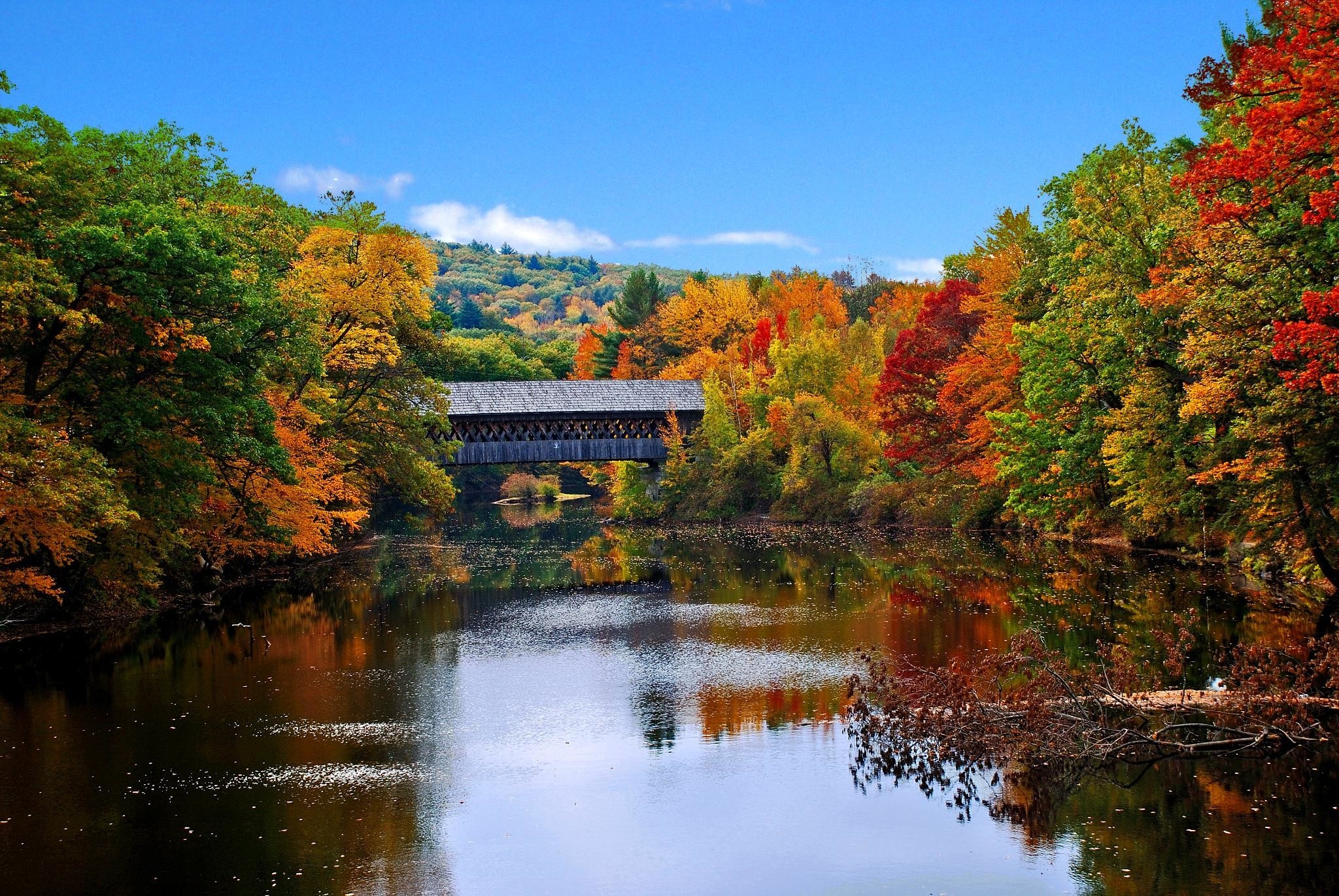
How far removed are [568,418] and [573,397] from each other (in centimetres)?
96

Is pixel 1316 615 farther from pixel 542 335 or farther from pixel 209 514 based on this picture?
pixel 542 335

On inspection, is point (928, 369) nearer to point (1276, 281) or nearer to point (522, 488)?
point (1276, 281)

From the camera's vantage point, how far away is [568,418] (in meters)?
48.6

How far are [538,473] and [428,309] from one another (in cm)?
4229

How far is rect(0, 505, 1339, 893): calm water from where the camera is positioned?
29.4 feet

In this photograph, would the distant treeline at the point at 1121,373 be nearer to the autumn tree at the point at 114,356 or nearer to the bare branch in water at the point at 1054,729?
the bare branch in water at the point at 1054,729

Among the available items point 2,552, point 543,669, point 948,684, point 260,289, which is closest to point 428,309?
point 260,289

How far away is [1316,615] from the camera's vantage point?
59.9 ft

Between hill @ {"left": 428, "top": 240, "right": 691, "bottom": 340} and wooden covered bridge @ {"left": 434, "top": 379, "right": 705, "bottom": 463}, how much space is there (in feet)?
227

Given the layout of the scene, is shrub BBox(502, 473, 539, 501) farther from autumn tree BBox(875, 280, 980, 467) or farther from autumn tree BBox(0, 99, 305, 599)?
autumn tree BBox(0, 99, 305, 599)

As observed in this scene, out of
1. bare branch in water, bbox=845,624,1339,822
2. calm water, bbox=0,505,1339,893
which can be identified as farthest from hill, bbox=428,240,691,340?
bare branch in water, bbox=845,624,1339,822

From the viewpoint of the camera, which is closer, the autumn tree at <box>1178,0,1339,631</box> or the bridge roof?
the autumn tree at <box>1178,0,1339,631</box>

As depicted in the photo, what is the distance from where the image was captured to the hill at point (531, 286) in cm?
13912

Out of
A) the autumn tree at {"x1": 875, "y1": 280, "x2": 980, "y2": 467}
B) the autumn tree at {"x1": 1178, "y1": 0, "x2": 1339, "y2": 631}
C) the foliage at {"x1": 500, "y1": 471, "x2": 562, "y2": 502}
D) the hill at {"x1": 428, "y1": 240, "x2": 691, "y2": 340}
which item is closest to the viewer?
the autumn tree at {"x1": 1178, "y1": 0, "x2": 1339, "y2": 631}
